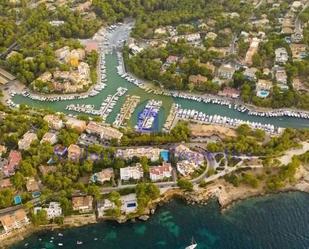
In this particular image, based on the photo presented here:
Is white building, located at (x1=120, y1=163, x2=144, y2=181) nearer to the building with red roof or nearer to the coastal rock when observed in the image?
the coastal rock

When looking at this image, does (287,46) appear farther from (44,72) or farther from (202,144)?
(44,72)

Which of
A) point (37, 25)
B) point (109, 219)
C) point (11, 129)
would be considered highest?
point (37, 25)

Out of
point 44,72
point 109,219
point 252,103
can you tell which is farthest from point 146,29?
point 109,219

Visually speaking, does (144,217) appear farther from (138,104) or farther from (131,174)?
(138,104)

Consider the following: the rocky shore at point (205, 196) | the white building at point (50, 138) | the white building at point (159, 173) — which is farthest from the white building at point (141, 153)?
the white building at point (50, 138)

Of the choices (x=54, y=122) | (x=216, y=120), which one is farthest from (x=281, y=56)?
(x=54, y=122)

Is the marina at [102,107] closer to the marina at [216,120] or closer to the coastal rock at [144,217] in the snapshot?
the marina at [216,120]

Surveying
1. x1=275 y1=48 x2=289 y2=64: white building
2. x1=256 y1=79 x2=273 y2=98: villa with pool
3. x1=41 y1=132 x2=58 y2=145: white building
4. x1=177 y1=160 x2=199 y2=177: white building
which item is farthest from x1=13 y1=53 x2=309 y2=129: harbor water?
x1=275 y1=48 x2=289 y2=64: white building

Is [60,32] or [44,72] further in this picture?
[60,32]
